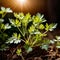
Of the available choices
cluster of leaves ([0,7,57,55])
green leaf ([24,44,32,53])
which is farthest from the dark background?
green leaf ([24,44,32,53])

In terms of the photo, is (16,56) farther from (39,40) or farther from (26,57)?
(39,40)

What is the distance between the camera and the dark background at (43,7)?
238 cm

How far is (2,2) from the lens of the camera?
231cm

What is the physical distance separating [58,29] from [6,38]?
2.43 feet

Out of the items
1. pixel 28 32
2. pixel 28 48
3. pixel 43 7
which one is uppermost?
pixel 43 7

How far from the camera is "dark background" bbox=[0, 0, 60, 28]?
2.38 metres

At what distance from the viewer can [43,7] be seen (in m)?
2.44

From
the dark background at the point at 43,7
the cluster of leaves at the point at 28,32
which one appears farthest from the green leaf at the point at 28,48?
the dark background at the point at 43,7

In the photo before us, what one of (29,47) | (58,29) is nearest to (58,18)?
(58,29)

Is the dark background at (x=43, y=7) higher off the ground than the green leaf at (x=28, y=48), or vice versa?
the dark background at (x=43, y=7)

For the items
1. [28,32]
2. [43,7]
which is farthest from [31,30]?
[43,7]

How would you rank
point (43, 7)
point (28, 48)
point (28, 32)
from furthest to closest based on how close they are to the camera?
point (43, 7) < point (28, 32) < point (28, 48)

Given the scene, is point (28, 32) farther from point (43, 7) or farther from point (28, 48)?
point (43, 7)

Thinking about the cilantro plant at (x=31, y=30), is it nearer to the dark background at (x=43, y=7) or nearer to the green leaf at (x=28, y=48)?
the green leaf at (x=28, y=48)
